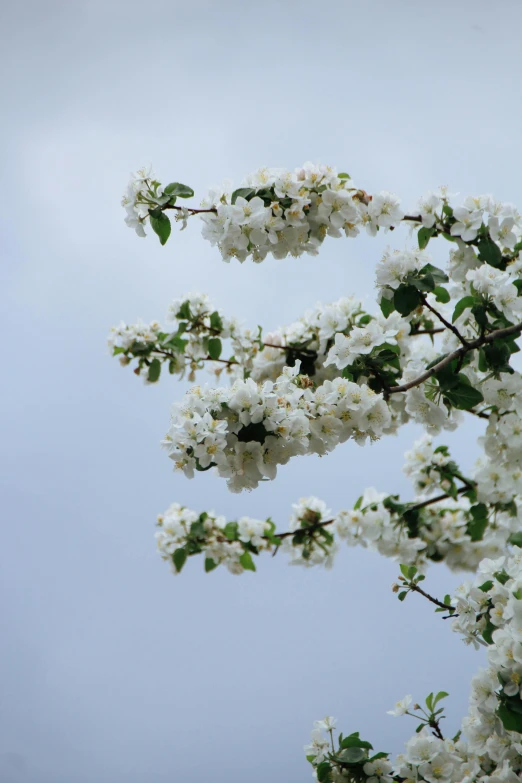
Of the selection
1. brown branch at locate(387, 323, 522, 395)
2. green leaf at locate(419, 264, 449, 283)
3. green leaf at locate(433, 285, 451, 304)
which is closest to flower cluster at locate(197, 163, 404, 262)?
green leaf at locate(419, 264, 449, 283)

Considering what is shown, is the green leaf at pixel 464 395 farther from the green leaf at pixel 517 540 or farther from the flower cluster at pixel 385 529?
the flower cluster at pixel 385 529

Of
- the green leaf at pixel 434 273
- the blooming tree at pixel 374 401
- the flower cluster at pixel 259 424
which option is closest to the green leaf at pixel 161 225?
the blooming tree at pixel 374 401

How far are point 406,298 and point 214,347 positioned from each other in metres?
0.97

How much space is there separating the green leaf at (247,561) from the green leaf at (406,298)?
1182 millimetres

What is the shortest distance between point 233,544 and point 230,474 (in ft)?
3.78

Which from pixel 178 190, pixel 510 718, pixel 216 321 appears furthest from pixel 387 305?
pixel 510 718

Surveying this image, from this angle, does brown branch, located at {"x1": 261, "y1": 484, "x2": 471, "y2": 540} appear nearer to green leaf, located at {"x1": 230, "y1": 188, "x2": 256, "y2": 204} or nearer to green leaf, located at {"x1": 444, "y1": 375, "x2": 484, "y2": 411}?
green leaf, located at {"x1": 444, "y1": 375, "x2": 484, "y2": 411}

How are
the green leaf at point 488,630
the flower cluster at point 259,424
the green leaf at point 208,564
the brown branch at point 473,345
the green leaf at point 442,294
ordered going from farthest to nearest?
the green leaf at point 208,564 → the green leaf at point 442,294 → the brown branch at point 473,345 → the green leaf at point 488,630 → the flower cluster at point 259,424

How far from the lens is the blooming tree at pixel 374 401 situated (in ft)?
4.65

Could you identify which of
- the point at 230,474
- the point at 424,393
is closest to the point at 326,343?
the point at 424,393

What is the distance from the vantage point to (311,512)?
2.69 meters

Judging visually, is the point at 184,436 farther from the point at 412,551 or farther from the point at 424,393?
the point at 412,551

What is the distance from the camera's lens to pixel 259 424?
1402 millimetres

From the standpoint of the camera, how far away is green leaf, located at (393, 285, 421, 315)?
68.9 inches
